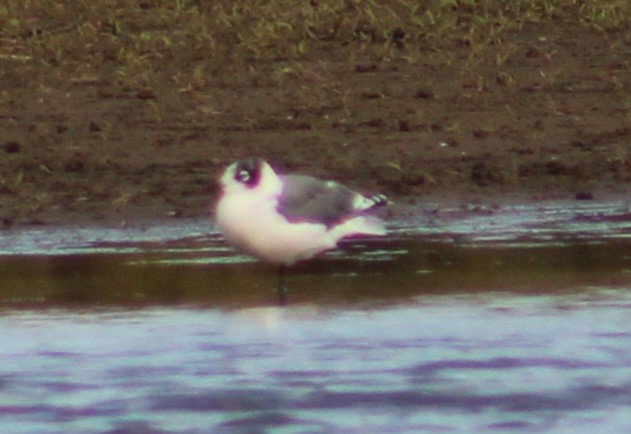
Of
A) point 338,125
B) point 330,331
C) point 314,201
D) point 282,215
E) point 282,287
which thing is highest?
point 338,125

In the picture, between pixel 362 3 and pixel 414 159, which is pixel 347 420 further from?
pixel 362 3

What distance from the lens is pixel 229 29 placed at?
1402 cm

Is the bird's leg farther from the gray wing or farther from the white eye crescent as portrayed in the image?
the white eye crescent

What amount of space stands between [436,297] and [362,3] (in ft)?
18.8

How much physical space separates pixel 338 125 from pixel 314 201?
2.80 metres

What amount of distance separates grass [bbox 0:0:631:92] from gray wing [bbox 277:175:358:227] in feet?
10.8

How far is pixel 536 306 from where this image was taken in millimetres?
8859

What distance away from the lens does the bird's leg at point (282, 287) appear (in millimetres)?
9180

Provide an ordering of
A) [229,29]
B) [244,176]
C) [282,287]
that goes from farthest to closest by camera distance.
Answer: [229,29] < [244,176] < [282,287]

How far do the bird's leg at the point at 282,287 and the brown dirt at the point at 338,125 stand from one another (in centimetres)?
142

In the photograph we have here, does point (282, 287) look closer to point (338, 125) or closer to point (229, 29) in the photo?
point (338, 125)

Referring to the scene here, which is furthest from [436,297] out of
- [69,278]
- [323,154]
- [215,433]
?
[323,154]

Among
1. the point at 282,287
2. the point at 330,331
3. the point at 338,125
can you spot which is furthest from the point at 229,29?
the point at 330,331

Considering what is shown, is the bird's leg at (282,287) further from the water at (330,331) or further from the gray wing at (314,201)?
the gray wing at (314,201)
